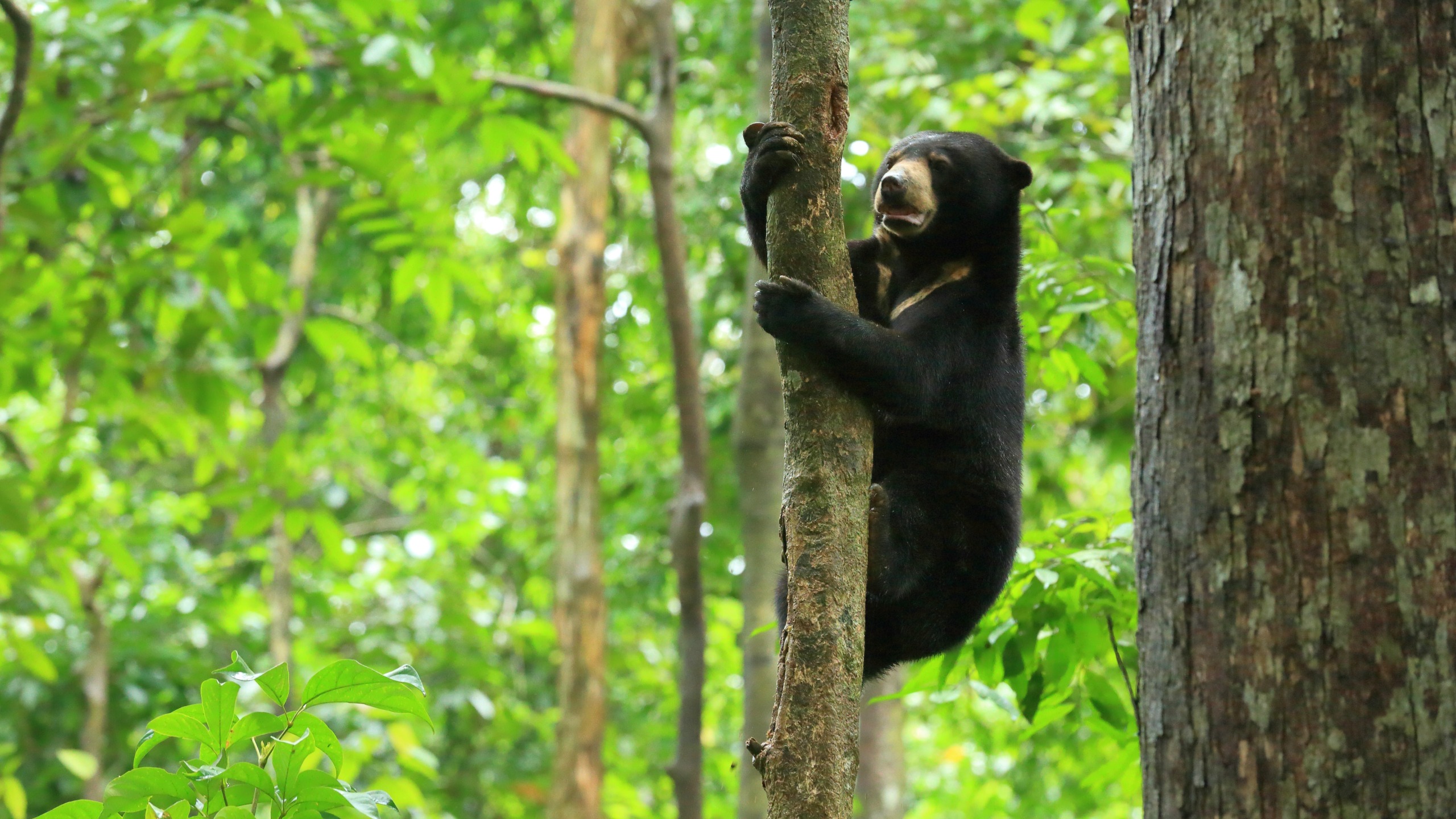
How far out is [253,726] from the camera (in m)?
1.82

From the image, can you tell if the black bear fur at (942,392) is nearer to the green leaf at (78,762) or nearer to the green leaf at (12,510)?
the green leaf at (78,762)

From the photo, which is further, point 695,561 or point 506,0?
point 506,0

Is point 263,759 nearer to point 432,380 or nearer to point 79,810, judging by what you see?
point 79,810

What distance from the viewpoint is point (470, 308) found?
414 inches

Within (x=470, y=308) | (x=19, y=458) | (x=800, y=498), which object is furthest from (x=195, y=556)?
(x=800, y=498)

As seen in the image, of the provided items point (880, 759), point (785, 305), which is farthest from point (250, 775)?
point (880, 759)

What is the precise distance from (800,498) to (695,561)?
370 centimetres

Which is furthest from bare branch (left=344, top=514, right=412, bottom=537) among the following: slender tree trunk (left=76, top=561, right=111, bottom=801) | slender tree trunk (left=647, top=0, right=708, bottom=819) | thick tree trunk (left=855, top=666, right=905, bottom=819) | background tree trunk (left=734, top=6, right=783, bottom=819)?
background tree trunk (left=734, top=6, right=783, bottom=819)

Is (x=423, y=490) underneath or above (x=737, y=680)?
above

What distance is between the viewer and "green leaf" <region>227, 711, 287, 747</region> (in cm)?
181

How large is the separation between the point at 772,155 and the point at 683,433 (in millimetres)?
3750

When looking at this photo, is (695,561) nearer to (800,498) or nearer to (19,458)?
(19,458)

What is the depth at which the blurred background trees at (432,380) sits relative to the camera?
455cm

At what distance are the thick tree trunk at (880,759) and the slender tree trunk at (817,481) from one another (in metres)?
4.74
